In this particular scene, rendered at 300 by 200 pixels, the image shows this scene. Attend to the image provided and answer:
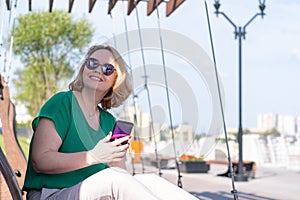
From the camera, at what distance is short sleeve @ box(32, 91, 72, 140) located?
2.38 m

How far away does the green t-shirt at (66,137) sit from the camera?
239 centimetres

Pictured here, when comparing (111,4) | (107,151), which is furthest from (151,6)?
(107,151)

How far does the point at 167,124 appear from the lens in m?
5.36

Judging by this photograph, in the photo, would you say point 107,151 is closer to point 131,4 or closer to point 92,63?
point 92,63

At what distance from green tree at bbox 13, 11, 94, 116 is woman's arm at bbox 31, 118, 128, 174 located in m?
24.1

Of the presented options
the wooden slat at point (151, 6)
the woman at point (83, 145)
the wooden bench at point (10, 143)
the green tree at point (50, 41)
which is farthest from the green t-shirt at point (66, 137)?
the green tree at point (50, 41)

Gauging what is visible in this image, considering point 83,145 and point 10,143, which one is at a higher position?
point 83,145

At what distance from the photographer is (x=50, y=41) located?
26.9 m

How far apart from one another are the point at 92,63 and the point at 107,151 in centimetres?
44

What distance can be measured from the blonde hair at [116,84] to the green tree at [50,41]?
2374cm

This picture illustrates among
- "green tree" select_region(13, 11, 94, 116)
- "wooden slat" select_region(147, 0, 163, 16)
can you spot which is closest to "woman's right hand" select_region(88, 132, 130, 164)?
"wooden slat" select_region(147, 0, 163, 16)

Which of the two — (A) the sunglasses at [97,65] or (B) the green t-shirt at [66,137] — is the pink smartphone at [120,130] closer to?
(B) the green t-shirt at [66,137]

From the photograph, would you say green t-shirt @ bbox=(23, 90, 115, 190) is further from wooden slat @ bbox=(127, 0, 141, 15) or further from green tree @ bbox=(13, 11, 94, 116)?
green tree @ bbox=(13, 11, 94, 116)

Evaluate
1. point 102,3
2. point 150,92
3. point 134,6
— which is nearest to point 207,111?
point 150,92
